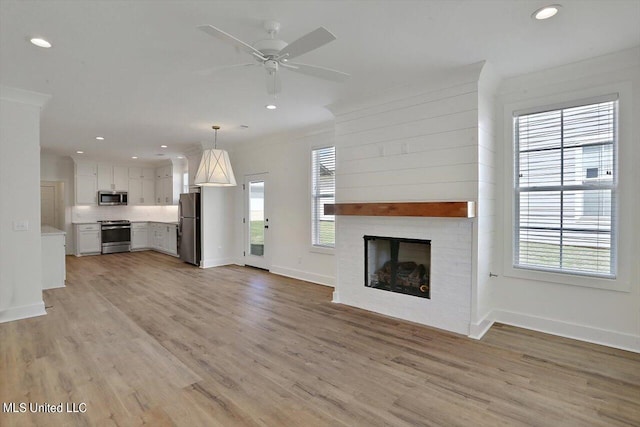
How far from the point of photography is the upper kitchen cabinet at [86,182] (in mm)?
8789

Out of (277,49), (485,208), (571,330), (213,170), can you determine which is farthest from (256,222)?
(571,330)

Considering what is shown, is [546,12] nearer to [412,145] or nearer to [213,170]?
[412,145]

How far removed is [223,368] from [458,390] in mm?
1819

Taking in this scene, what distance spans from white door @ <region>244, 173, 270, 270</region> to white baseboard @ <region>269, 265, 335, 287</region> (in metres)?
0.36

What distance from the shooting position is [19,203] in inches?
153

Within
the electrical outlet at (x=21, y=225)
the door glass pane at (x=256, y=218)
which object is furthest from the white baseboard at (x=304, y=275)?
the electrical outlet at (x=21, y=225)

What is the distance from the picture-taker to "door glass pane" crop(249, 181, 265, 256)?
678 centimetres

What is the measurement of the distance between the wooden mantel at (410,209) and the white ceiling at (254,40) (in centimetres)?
134

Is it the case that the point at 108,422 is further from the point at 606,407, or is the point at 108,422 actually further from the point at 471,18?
the point at 471,18

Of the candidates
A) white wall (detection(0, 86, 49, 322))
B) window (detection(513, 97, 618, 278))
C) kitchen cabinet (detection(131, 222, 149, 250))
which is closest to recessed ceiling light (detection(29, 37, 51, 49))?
white wall (detection(0, 86, 49, 322))

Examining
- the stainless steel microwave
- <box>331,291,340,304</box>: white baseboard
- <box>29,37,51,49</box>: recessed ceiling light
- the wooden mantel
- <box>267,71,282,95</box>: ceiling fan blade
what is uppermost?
<box>29,37,51,49</box>: recessed ceiling light

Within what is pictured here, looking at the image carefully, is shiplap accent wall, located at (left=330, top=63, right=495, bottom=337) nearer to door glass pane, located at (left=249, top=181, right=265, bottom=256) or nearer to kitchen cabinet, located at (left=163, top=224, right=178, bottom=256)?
door glass pane, located at (left=249, top=181, right=265, bottom=256)

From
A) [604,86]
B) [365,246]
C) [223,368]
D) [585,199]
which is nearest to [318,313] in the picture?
[365,246]

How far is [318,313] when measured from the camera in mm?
4027
